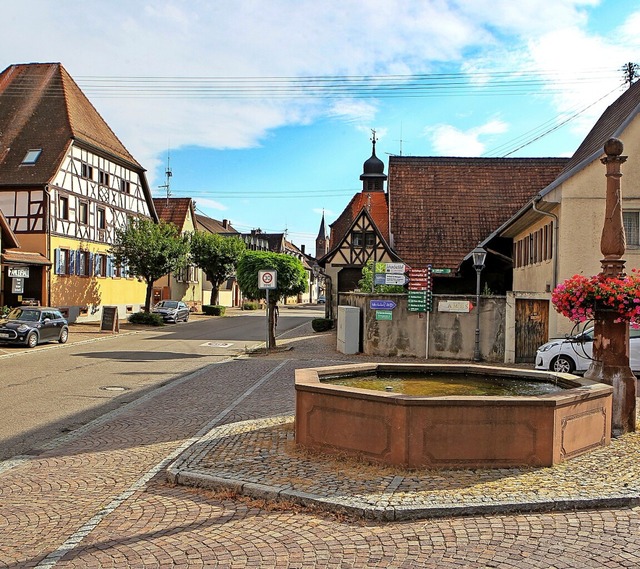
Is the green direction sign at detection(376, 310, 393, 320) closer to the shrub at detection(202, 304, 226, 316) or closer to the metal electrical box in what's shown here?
the metal electrical box

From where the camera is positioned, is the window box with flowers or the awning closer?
the window box with flowers

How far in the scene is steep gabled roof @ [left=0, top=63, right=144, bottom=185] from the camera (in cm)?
3525

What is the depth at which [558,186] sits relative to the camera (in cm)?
2084

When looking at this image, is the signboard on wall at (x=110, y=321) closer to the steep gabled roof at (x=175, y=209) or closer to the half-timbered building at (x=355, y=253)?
the half-timbered building at (x=355, y=253)

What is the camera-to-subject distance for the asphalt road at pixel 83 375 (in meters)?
10.9

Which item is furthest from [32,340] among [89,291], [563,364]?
[563,364]

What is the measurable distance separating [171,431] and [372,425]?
13.3 ft

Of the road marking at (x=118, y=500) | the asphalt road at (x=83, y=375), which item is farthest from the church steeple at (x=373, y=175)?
the road marking at (x=118, y=500)

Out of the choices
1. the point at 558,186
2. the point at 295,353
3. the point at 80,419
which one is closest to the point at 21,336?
the point at 295,353

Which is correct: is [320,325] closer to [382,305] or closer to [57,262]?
[382,305]

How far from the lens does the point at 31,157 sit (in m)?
35.8

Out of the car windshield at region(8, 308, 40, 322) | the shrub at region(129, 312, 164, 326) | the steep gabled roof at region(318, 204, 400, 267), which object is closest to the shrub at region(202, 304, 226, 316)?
the shrub at region(129, 312, 164, 326)

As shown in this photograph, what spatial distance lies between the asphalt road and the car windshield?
3.85 ft

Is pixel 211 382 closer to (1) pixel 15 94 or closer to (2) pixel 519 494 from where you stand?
(2) pixel 519 494
